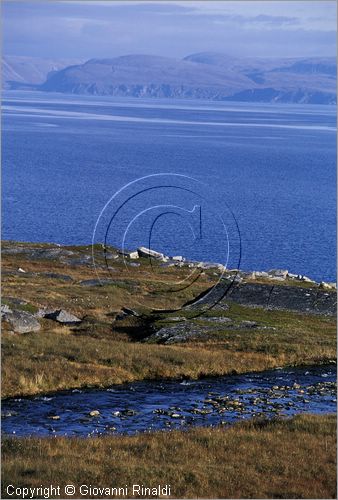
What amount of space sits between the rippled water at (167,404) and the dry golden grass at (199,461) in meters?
3.31

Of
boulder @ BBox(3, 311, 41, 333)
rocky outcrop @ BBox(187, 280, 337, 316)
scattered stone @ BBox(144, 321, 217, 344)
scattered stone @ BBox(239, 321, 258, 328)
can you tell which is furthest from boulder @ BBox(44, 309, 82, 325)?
rocky outcrop @ BBox(187, 280, 337, 316)

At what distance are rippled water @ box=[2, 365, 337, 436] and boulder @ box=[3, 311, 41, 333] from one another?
30.9 ft

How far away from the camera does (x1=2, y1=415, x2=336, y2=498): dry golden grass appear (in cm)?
2031

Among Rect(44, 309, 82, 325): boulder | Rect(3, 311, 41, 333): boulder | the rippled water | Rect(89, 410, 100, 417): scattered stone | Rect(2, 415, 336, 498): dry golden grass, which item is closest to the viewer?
Rect(2, 415, 336, 498): dry golden grass

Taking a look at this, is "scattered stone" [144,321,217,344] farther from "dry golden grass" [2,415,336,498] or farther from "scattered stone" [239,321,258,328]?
"dry golden grass" [2,415,336,498]

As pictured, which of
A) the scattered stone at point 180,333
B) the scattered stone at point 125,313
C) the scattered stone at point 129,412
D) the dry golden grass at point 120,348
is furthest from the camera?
the scattered stone at point 125,313

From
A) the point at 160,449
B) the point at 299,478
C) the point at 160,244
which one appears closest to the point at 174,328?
the point at 160,449

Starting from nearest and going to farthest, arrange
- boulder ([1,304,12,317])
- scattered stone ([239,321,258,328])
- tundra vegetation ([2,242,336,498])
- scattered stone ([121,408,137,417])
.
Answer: tundra vegetation ([2,242,336,498]) < scattered stone ([121,408,137,417]) < boulder ([1,304,12,317]) < scattered stone ([239,321,258,328])

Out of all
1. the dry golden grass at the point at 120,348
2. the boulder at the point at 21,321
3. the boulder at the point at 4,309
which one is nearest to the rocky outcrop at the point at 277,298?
the dry golden grass at the point at 120,348

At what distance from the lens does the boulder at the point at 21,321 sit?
4425cm

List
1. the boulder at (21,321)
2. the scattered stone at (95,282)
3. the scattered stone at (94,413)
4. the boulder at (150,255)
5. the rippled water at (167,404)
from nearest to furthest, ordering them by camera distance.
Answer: the rippled water at (167,404), the scattered stone at (94,413), the boulder at (21,321), the scattered stone at (95,282), the boulder at (150,255)

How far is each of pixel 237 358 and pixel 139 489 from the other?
76.2 ft

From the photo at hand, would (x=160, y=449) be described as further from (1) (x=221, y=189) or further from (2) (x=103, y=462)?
(1) (x=221, y=189)

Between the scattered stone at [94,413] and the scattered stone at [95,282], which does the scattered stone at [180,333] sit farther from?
the scattered stone at [95,282]
